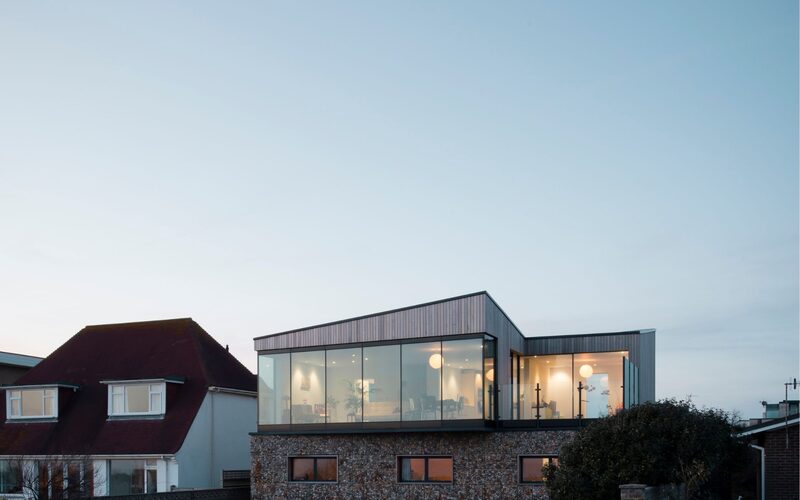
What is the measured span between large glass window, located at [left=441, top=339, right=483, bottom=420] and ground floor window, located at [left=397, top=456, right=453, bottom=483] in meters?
1.41

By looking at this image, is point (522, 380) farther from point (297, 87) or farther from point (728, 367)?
point (728, 367)

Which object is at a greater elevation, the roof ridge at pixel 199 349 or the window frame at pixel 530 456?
the roof ridge at pixel 199 349

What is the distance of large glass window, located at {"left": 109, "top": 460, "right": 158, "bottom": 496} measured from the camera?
28266 mm

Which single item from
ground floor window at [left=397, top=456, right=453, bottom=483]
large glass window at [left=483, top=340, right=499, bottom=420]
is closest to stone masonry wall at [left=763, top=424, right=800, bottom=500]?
large glass window at [left=483, top=340, right=499, bottom=420]

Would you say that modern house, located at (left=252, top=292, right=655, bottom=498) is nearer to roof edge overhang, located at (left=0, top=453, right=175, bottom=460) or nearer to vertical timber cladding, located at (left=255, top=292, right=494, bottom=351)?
vertical timber cladding, located at (left=255, top=292, right=494, bottom=351)

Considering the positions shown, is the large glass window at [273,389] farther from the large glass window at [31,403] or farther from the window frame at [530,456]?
the large glass window at [31,403]

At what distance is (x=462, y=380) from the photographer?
22.9 m

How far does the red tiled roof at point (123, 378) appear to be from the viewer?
28.9m

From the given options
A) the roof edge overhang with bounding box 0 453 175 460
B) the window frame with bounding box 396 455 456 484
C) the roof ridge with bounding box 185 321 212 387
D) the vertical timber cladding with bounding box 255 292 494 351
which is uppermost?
the vertical timber cladding with bounding box 255 292 494 351

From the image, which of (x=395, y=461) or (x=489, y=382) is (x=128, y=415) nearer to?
(x=395, y=461)

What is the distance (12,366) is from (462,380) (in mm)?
22391

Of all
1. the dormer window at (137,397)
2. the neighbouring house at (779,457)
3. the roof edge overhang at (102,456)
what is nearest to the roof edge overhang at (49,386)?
the dormer window at (137,397)

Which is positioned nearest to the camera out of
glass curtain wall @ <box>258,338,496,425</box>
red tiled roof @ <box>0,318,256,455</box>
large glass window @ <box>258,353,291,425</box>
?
glass curtain wall @ <box>258,338,496,425</box>

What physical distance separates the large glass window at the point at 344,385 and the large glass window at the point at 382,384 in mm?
280
